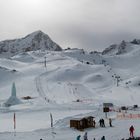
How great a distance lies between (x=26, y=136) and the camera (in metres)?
48.1

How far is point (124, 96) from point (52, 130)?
3493 inches

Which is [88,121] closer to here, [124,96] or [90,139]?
[90,139]

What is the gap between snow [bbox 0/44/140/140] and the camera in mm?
50875

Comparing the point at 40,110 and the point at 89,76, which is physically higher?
the point at 89,76

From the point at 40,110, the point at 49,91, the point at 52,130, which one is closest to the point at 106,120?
the point at 52,130

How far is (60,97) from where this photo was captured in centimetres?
11938

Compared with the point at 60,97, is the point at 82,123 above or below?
below

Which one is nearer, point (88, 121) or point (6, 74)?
point (88, 121)

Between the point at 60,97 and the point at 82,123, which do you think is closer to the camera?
the point at 82,123

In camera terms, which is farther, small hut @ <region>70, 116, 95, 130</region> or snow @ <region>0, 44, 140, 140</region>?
small hut @ <region>70, 116, 95, 130</region>

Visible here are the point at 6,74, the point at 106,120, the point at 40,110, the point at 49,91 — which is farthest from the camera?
the point at 6,74

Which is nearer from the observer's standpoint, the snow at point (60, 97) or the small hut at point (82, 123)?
the snow at point (60, 97)

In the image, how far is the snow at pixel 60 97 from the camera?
50.9 m

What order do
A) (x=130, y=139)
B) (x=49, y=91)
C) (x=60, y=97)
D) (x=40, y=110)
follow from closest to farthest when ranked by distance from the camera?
(x=130, y=139) → (x=40, y=110) → (x=60, y=97) → (x=49, y=91)
